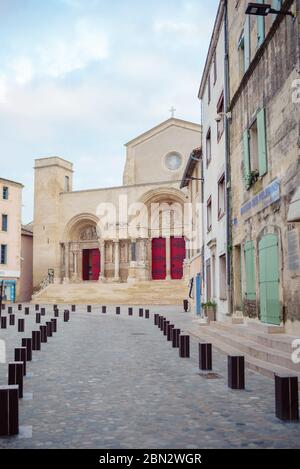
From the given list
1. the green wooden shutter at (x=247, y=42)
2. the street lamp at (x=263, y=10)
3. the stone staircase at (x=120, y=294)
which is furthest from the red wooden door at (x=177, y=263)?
the street lamp at (x=263, y=10)

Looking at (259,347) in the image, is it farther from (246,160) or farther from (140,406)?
(246,160)

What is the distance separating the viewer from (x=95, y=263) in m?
47.4

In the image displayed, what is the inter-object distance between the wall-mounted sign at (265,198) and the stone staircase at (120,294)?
22.0 metres

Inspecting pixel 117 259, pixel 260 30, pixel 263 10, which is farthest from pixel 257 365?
pixel 117 259

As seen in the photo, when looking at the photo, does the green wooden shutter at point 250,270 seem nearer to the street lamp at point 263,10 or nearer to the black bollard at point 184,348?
the black bollard at point 184,348

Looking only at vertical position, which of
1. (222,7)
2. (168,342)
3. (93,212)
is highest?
(222,7)

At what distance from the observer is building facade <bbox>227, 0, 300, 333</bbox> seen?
9.94m

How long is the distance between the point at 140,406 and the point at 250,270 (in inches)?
311

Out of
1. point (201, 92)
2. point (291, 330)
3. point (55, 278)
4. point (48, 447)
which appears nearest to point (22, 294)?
point (55, 278)

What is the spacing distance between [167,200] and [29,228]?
18298mm

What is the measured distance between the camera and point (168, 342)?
535 inches

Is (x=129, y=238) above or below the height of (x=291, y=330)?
above

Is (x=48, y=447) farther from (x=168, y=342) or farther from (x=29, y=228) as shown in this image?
(x=29, y=228)

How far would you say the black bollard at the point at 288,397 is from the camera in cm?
538
